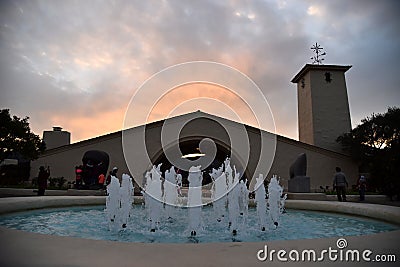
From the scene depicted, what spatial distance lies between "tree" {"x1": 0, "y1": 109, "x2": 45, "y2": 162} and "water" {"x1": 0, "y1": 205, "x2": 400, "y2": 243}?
1316cm

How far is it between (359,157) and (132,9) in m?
21.9

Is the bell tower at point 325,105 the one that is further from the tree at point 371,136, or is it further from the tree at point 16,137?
the tree at point 16,137

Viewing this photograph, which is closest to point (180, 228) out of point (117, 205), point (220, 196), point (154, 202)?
point (154, 202)

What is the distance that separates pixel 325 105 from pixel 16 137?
927 inches

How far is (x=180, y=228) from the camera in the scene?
570cm

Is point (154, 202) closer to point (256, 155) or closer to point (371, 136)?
point (256, 155)

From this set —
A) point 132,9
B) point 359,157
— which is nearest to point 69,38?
point 132,9

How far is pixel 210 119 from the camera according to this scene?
24.7m

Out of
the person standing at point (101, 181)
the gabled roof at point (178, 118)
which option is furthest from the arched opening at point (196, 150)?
the person standing at point (101, 181)

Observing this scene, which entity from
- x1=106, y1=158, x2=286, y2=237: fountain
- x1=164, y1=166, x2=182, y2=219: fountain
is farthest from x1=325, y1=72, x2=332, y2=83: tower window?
x1=106, y1=158, x2=286, y2=237: fountain

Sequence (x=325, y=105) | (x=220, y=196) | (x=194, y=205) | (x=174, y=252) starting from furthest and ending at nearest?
1. (x=325, y=105)
2. (x=220, y=196)
3. (x=194, y=205)
4. (x=174, y=252)

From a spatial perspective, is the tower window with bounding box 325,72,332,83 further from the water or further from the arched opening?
the water

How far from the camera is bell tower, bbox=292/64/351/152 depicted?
26109 millimetres

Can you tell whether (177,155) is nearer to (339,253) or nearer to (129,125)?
(129,125)
